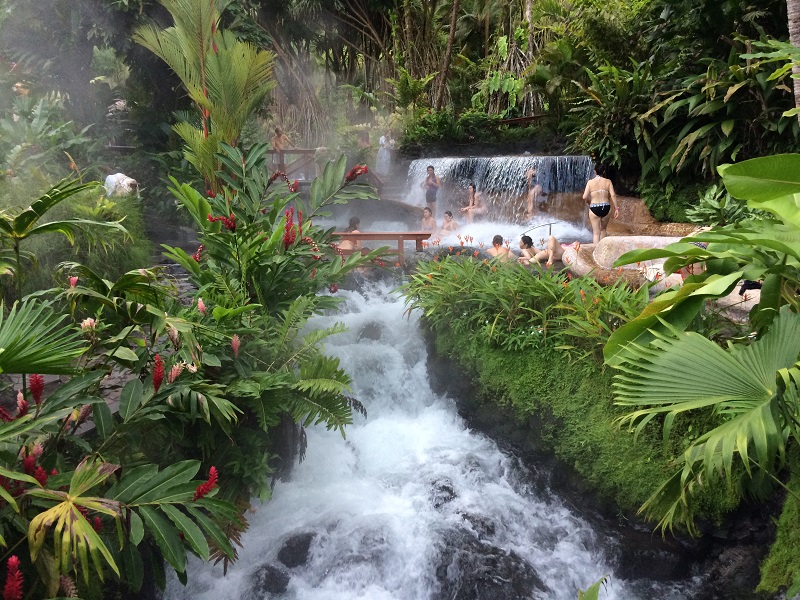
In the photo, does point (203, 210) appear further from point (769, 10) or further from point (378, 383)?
point (769, 10)

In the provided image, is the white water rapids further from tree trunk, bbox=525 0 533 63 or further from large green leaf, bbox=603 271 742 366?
tree trunk, bbox=525 0 533 63

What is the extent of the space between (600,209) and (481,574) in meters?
5.50

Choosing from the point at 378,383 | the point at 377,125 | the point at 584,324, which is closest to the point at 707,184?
the point at 584,324

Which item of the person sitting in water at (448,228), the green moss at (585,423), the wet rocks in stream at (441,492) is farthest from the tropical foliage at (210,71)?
the person sitting in water at (448,228)

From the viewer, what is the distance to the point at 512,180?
10.2 m

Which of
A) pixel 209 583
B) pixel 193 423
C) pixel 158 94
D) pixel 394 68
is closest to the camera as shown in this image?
pixel 193 423

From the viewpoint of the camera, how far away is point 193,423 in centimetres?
278

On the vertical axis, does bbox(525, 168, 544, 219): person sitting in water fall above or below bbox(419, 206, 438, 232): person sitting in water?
above

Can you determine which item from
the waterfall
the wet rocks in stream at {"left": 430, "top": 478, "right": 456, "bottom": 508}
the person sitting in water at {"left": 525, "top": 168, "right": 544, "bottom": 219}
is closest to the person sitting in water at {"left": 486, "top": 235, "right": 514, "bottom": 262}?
the wet rocks in stream at {"left": 430, "top": 478, "right": 456, "bottom": 508}

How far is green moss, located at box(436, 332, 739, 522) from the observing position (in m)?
3.71

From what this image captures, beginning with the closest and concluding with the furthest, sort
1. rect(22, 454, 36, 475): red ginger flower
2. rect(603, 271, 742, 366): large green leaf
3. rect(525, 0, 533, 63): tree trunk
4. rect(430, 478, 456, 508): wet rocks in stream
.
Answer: rect(22, 454, 36, 475): red ginger flower, rect(603, 271, 742, 366): large green leaf, rect(430, 478, 456, 508): wet rocks in stream, rect(525, 0, 533, 63): tree trunk

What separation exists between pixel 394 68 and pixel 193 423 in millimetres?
15487

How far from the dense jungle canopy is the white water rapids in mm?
3492

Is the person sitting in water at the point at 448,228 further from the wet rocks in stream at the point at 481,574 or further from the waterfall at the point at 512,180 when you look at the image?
the wet rocks in stream at the point at 481,574
